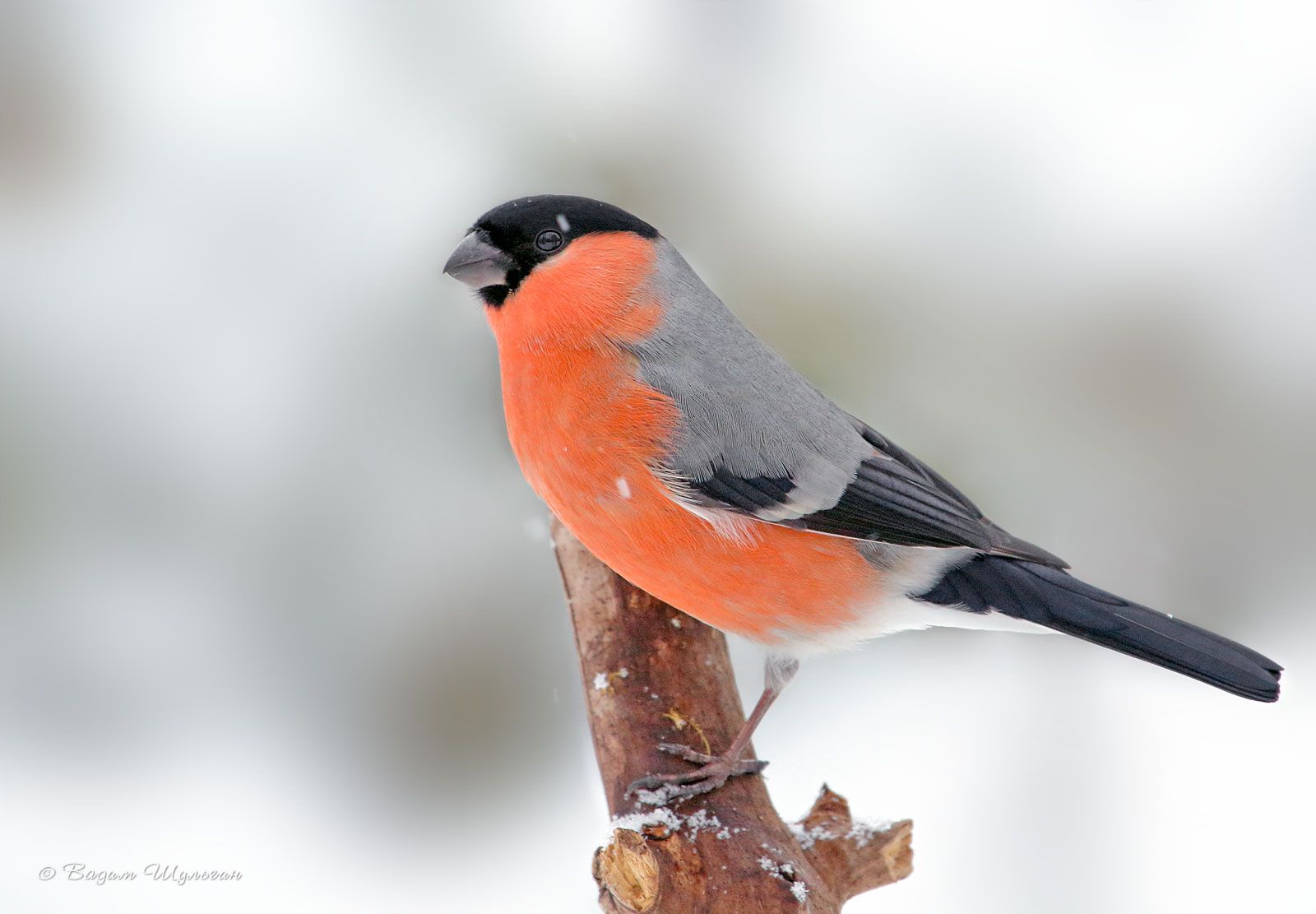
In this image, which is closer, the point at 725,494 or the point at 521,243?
the point at 725,494

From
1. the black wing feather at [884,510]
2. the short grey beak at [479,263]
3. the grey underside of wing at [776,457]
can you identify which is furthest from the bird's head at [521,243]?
the black wing feather at [884,510]

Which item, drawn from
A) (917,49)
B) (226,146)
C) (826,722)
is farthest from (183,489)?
(917,49)

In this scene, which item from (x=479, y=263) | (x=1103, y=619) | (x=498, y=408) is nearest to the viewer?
(x=1103, y=619)

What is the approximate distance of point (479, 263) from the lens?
2391 millimetres

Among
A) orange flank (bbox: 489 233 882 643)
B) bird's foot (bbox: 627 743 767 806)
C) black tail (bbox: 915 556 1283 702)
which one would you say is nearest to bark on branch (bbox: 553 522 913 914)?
bird's foot (bbox: 627 743 767 806)

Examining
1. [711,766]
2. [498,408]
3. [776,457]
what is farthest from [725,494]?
[498,408]

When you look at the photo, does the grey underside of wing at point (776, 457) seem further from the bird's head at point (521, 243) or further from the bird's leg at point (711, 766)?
the bird's leg at point (711, 766)

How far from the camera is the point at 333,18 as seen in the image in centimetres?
405

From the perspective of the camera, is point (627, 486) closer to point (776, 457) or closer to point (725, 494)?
point (725, 494)

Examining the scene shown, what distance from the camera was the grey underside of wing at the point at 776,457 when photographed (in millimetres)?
2207

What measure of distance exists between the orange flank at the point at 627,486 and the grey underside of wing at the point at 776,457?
46 millimetres

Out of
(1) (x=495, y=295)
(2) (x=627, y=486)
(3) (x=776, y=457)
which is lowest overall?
(2) (x=627, y=486)

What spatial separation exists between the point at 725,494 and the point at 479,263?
737 mm

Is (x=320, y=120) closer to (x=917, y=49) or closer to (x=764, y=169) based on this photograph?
(x=764, y=169)
